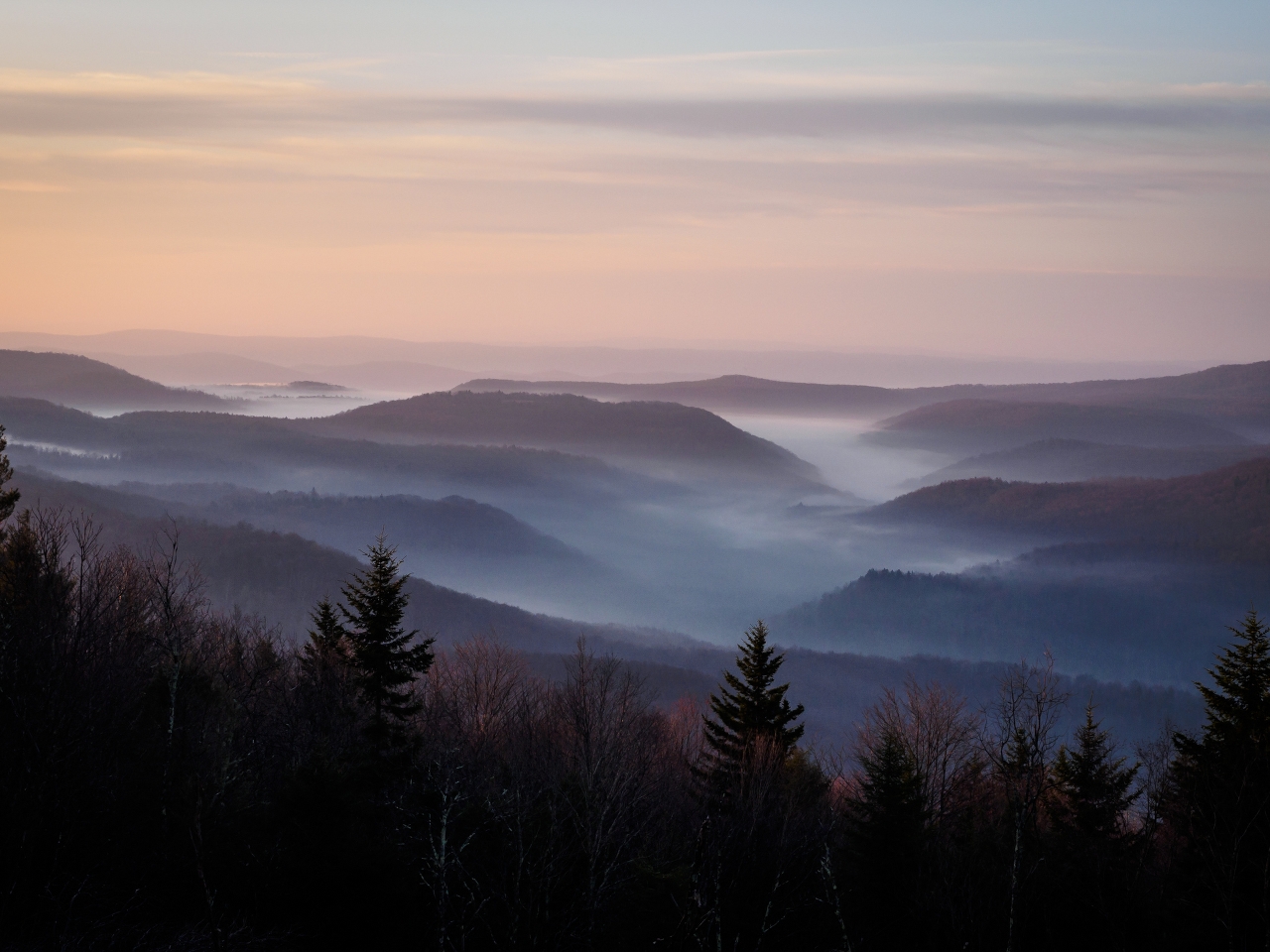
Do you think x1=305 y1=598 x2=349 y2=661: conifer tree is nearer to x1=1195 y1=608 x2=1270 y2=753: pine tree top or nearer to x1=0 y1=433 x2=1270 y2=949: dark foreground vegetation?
x1=0 y1=433 x2=1270 y2=949: dark foreground vegetation

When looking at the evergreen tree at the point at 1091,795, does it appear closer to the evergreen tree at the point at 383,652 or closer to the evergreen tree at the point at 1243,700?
the evergreen tree at the point at 1243,700

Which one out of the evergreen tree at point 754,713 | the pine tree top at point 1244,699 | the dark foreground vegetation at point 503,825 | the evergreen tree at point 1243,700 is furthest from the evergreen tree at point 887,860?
the pine tree top at point 1244,699

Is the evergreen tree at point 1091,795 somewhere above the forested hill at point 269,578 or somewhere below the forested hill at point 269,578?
above

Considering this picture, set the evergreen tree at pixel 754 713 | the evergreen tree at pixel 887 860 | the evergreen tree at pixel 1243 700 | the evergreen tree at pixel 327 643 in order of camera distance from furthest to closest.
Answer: the evergreen tree at pixel 754 713, the evergreen tree at pixel 327 643, the evergreen tree at pixel 1243 700, the evergreen tree at pixel 887 860

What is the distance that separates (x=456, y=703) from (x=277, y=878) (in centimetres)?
2338

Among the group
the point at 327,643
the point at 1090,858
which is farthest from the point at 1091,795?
the point at 327,643

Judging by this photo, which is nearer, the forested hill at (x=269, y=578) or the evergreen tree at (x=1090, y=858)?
the evergreen tree at (x=1090, y=858)

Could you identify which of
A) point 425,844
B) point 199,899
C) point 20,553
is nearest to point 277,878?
point 199,899

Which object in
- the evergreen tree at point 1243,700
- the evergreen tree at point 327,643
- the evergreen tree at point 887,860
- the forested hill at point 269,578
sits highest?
the evergreen tree at point 1243,700

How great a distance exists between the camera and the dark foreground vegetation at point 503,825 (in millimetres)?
17406

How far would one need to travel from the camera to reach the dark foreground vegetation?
17.4 m

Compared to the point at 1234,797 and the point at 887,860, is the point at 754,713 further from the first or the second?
the point at 1234,797

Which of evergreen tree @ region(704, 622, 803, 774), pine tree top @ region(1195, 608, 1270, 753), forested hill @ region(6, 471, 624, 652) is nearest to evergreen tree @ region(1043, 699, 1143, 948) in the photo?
pine tree top @ region(1195, 608, 1270, 753)

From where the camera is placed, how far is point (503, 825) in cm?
2153
